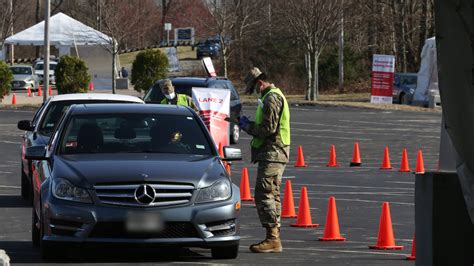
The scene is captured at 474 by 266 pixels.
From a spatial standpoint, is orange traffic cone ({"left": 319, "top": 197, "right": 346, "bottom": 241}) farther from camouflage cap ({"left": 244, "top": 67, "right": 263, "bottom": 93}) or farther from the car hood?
the car hood

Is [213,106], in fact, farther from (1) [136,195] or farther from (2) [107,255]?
(1) [136,195]

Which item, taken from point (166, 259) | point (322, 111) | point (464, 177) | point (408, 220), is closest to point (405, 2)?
point (322, 111)

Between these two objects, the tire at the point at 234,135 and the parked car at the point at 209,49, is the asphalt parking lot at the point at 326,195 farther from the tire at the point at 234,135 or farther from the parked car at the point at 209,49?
the parked car at the point at 209,49

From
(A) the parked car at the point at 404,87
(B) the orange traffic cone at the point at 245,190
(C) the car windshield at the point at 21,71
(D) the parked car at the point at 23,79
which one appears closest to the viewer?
(B) the orange traffic cone at the point at 245,190

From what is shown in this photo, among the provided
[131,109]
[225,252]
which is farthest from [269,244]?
[131,109]

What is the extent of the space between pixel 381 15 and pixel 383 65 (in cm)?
1336

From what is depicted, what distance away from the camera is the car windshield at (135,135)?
12.6 m

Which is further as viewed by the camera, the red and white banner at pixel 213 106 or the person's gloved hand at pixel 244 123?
the red and white banner at pixel 213 106

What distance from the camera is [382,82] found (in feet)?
177

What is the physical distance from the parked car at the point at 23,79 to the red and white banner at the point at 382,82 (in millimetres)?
21296

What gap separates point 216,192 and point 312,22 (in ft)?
146

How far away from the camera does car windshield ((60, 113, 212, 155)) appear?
12.6m

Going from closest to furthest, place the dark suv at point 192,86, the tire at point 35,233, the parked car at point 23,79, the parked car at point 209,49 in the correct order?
the tire at point 35,233 → the dark suv at point 192,86 → the parked car at point 23,79 → the parked car at point 209,49

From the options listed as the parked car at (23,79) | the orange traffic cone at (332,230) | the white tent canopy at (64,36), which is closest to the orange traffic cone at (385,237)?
the orange traffic cone at (332,230)
